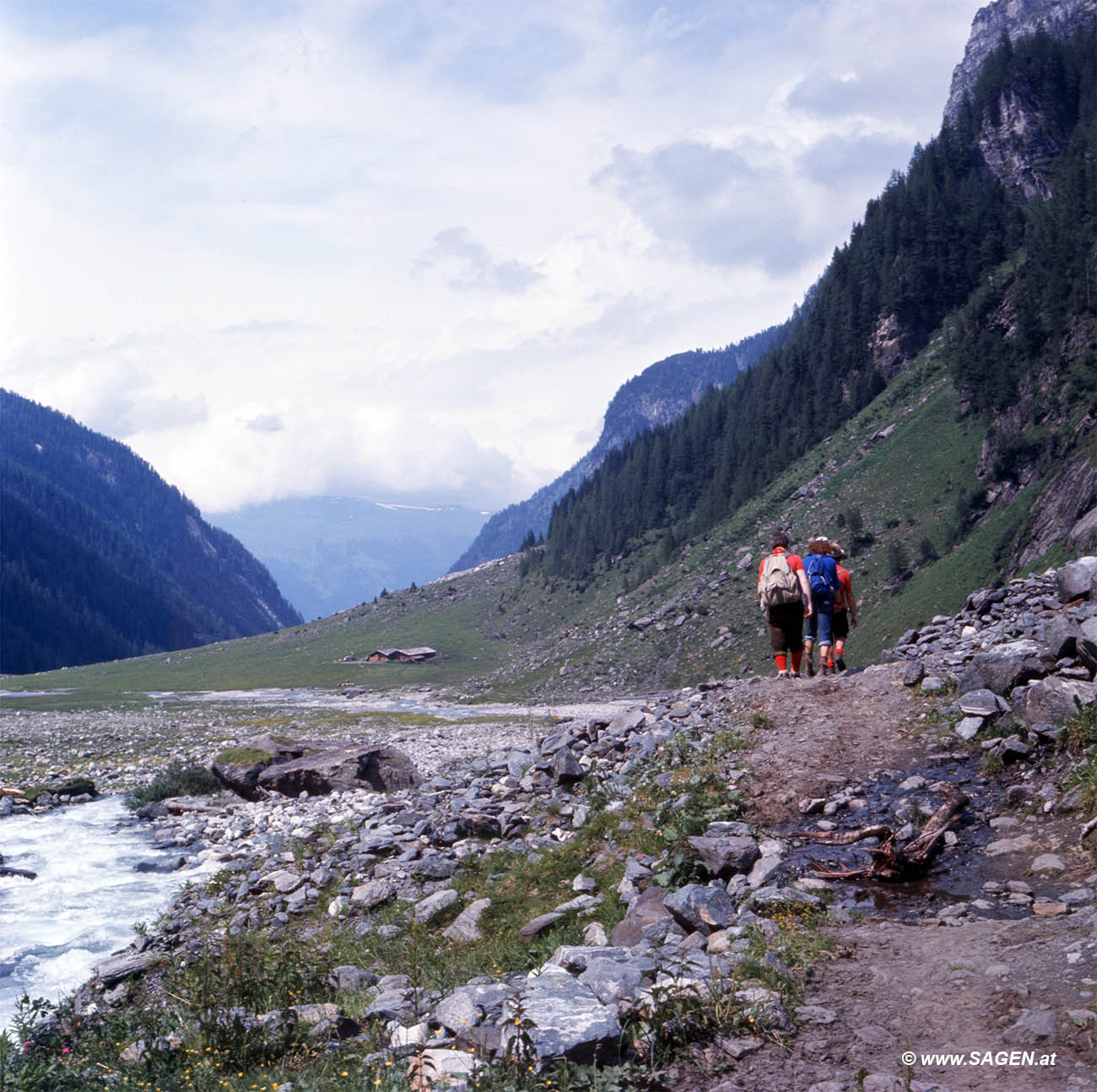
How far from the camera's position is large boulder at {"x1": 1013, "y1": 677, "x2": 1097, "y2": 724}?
9938 millimetres

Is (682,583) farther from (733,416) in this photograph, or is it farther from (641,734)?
(641,734)

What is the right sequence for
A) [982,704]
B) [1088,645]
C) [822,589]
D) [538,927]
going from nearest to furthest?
[538,927]
[1088,645]
[982,704]
[822,589]

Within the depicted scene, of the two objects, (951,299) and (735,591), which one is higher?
(951,299)

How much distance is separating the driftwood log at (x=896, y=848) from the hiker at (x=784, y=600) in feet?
22.0

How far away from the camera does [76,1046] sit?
7492 millimetres

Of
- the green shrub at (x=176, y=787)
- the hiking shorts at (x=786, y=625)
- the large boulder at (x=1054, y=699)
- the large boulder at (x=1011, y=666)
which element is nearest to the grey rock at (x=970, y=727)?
the large boulder at (x=1054, y=699)

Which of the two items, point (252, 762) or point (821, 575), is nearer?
point (821, 575)

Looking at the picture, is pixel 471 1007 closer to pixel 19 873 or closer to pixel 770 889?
pixel 770 889

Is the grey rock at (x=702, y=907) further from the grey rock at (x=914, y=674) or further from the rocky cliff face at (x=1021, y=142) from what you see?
the rocky cliff face at (x=1021, y=142)

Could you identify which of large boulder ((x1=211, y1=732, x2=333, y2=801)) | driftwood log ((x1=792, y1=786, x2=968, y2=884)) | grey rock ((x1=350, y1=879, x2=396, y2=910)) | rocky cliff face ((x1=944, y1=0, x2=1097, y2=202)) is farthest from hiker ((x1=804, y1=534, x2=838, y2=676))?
rocky cliff face ((x1=944, y1=0, x2=1097, y2=202))

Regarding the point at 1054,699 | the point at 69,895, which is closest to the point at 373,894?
the point at 69,895

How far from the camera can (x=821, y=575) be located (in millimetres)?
16281

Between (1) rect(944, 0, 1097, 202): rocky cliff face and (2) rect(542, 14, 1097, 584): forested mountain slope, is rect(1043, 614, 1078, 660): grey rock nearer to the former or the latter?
(2) rect(542, 14, 1097, 584): forested mountain slope

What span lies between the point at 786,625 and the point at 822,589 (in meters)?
1.11
